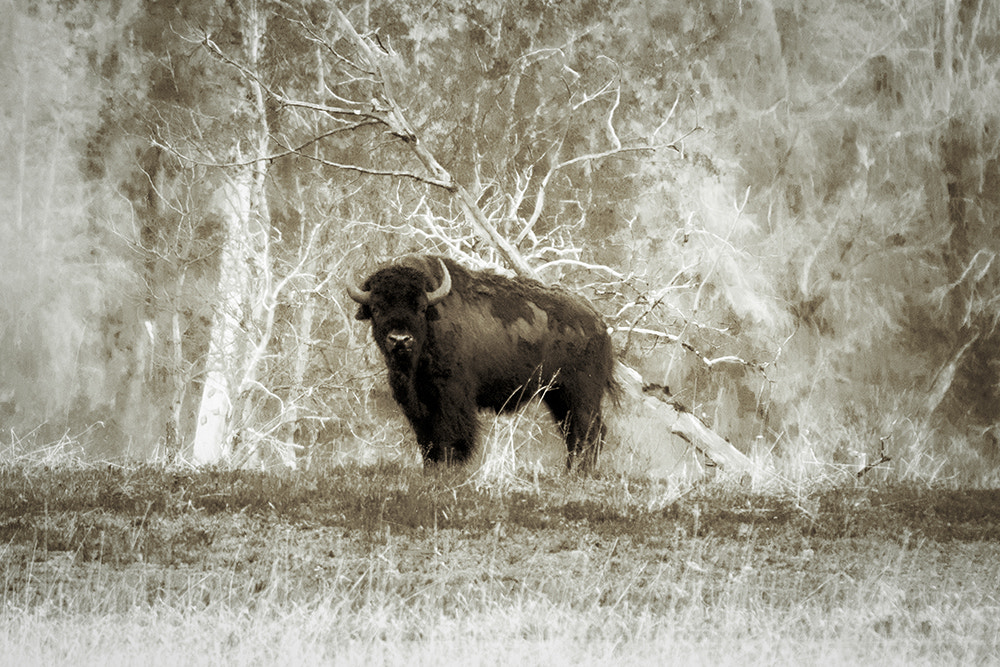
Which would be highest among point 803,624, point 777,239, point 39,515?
point 777,239

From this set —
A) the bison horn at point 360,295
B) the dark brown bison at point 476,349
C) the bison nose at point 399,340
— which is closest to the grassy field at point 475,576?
the bison nose at point 399,340

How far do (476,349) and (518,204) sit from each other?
164cm

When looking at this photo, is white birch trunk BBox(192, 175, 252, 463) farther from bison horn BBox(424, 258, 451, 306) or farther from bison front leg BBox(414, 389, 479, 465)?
bison horn BBox(424, 258, 451, 306)

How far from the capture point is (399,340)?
4.88 metres

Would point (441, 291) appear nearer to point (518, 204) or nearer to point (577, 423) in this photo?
point (577, 423)

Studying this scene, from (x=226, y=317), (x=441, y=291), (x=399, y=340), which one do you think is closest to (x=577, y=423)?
(x=441, y=291)

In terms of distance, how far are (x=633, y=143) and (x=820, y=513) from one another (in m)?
3.72

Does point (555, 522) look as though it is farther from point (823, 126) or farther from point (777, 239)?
point (823, 126)

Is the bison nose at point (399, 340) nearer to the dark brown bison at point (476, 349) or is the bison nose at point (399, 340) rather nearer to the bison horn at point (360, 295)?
the dark brown bison at point (476, 349)

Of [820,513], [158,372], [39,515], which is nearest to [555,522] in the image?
[820,513]

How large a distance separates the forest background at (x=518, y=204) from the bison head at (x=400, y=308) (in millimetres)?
1033

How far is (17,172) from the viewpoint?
17.6ft

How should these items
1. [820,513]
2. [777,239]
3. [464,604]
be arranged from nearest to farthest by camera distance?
[464,604]
[820,513]
[777,239]

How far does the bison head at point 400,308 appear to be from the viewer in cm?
497
